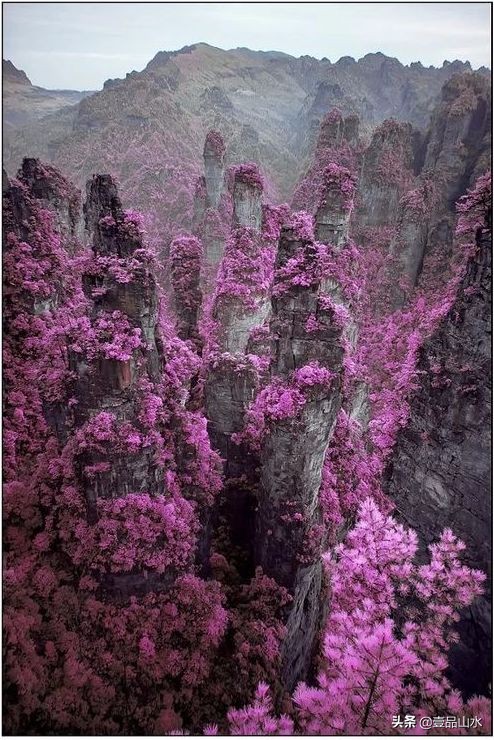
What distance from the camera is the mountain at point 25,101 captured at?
96.6 meters

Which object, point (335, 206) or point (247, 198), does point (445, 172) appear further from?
point (247, 198)

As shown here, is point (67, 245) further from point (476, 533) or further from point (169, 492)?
point (476, 533)

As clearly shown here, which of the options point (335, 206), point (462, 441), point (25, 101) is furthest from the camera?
point (25, 101)

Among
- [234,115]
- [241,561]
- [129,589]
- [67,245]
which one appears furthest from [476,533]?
[234,115]

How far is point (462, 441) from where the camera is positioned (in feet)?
47.5

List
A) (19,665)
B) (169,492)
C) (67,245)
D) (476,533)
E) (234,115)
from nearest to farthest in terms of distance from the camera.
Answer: (19,665), (169,492), (476,533), (67,245), (234,115)

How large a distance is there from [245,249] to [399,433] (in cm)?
1746

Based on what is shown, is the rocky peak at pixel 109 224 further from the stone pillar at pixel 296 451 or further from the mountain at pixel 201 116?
the mountain at pixel 201 116

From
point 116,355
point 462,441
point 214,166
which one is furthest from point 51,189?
point 214,166

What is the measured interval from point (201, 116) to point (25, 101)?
47.8m

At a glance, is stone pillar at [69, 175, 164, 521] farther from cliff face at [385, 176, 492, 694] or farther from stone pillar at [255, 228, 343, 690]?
cliff face at [385, 176, 492, 694]

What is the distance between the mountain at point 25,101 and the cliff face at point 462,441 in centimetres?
10678

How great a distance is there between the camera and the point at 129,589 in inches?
472

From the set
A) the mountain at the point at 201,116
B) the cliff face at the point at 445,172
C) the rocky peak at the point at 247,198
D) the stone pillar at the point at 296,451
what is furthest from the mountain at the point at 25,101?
the stone pillar at the point at 296,451
